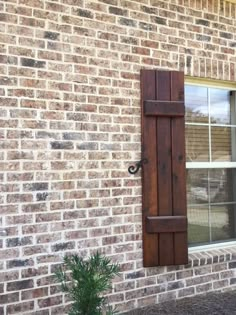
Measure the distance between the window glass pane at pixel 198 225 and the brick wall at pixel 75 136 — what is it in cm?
35

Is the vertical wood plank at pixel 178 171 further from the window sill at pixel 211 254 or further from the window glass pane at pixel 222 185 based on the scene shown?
the window glass pane at pixel 222 185

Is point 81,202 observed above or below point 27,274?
above

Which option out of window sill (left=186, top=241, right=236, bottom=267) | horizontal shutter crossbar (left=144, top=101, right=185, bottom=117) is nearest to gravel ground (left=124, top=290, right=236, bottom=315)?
window sill (left=186, top=241, right=236, bottom=267)

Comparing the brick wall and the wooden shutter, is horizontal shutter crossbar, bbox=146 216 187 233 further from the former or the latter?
the brick wall

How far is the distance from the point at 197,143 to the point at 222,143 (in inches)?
15.0

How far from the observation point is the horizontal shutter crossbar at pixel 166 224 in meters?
4.11

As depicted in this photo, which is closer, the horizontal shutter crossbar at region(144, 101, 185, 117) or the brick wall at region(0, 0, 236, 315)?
the brick wall at region(0, 0, 236, 315)

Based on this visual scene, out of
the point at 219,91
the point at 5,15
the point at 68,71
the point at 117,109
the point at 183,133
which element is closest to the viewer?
the point at 5,15

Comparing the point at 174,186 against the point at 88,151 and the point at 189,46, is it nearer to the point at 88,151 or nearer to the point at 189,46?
the point at 88,151

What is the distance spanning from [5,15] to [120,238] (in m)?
2.17

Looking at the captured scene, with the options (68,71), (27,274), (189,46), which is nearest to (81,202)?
(27,274)

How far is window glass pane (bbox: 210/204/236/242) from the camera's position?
4.83 meters

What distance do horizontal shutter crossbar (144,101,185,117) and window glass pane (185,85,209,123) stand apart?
0.36m

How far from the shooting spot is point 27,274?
3.51m
